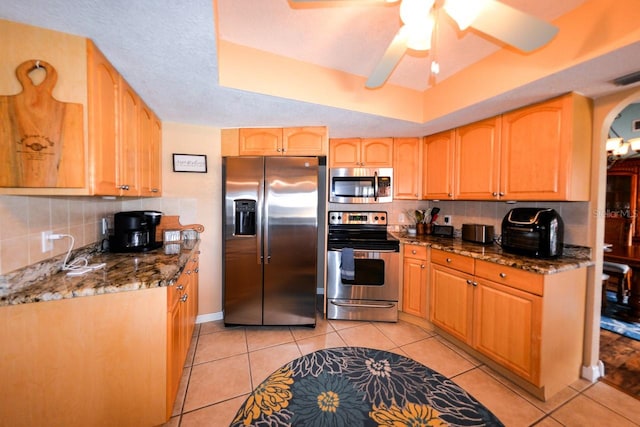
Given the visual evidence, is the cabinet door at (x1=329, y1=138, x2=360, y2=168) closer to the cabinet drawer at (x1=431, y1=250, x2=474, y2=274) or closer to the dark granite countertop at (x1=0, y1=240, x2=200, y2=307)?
the cabinet drawer at (x1=431, y1=250, x2=474, y2=274)

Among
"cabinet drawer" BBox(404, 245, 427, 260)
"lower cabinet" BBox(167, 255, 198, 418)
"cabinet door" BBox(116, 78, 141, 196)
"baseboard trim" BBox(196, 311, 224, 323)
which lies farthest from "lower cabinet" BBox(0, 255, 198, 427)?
"cabinet drawer" BBox(404, 245, 427, 260)

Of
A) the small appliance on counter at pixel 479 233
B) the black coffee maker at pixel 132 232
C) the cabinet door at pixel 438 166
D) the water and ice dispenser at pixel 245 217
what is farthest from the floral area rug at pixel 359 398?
the cabinet door at pixel 438 166

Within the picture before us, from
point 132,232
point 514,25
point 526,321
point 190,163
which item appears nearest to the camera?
point 514,25

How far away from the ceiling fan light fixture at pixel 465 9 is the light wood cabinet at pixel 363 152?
6.26 feet

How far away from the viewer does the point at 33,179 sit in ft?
3.75

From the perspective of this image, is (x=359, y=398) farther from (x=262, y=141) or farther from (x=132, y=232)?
(x=262, y=141)

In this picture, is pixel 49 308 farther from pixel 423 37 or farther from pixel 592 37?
pixel 592 37

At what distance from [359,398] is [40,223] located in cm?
218

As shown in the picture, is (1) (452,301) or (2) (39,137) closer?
(2) (39,137)

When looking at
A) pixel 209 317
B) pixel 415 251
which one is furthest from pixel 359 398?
pixel 209 317

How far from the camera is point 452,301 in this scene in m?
2.19

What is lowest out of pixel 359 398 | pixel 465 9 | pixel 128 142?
pixel 359 398

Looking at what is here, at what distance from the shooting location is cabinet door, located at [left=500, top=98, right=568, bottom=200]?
1713mm

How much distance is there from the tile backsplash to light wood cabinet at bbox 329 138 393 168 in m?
2.31
